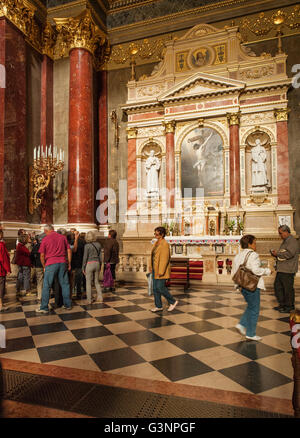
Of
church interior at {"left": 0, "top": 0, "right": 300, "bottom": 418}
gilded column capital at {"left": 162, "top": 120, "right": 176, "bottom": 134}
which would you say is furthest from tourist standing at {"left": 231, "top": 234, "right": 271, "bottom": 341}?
gilded column capital at {"left": 162, "top": 120, "right": 176, "bottom": 134}

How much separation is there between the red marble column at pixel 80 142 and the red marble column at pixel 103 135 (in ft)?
5.15

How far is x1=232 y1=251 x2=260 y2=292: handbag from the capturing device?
394 cm

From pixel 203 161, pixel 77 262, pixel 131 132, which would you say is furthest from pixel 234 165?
pixel 77 262

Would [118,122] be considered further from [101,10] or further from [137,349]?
[137,349]

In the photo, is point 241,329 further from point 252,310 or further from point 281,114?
point 281,114

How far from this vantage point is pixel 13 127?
408 inches

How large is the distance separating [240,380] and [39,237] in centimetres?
508

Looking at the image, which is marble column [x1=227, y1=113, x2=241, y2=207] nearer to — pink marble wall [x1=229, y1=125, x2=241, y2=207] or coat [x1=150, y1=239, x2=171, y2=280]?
pink marble wall [x1=229, y1=125, x2=241, y2=207]

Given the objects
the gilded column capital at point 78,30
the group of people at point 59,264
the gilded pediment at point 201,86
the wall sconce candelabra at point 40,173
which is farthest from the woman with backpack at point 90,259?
the gilded column capital at point 78,30

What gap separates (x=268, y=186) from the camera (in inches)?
450

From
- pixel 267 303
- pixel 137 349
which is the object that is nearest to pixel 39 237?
pixel 137 349

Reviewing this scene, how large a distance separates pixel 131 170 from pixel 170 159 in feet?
5.67

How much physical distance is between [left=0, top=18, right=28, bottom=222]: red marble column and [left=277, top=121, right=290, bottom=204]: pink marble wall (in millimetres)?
8874

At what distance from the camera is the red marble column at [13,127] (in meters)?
10.0
